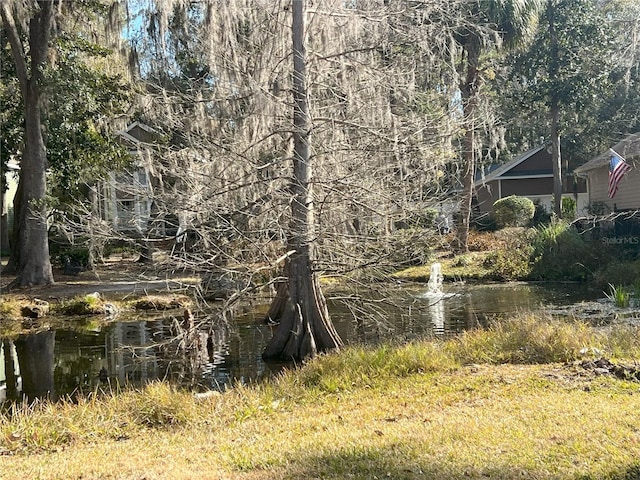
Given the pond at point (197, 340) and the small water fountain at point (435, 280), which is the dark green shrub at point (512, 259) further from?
the pond at point (197, 340)

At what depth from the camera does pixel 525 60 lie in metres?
32.0

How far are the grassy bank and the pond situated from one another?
5.76ft

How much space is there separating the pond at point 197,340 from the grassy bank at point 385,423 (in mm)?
1755

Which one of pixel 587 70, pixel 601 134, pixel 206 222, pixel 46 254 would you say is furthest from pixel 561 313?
pixel 601 134

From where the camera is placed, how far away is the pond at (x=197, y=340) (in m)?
10.1

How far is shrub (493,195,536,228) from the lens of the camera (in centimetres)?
2997

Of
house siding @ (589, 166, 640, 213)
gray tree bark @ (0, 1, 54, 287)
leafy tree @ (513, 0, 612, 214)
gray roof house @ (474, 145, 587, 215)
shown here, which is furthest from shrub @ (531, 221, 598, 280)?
gray roof house @ (474, 145, 587, 215)

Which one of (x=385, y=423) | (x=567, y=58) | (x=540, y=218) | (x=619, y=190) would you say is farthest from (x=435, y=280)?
(x=385, y=423)

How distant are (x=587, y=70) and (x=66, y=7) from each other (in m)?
21.4

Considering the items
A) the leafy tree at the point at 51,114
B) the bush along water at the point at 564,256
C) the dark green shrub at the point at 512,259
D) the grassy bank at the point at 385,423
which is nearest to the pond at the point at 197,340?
the grassy bank at the point at 385,423

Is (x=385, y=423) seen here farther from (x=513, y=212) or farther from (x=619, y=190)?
(x=513, y=212)

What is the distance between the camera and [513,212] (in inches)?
1182

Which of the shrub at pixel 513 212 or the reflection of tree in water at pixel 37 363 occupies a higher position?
the shrub at pixel 513 212

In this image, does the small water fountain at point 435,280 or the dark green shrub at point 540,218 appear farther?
the dark green shrub at point 540,218
